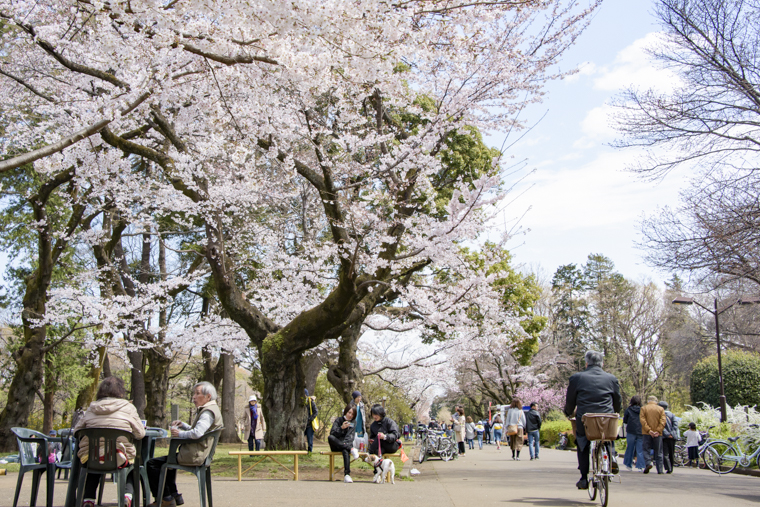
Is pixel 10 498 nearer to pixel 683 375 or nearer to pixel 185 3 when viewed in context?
pixel 185 3

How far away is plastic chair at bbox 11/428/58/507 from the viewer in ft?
19.0

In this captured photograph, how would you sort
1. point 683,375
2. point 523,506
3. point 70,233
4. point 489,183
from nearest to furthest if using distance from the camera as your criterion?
point 523,506 < point 489,183 < point 70,233 < point 683,375

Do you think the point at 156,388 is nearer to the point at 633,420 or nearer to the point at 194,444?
the point at 633,420

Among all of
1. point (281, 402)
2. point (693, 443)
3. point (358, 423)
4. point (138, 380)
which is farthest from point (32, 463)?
point (138, 380)

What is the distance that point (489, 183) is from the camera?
11320mm

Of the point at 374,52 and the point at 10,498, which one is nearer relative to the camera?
the point at 374,52

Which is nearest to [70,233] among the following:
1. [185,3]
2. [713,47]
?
[185,3]

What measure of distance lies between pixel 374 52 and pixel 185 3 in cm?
212

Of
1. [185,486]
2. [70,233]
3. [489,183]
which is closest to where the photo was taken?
[185,486]

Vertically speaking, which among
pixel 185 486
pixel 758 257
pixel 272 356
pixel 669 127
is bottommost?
pixel 185 486

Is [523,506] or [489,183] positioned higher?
[489,183]

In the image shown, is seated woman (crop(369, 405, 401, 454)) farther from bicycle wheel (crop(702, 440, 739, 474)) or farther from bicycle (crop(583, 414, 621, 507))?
bicycle wheel (crop(702, 440, 739, 474))

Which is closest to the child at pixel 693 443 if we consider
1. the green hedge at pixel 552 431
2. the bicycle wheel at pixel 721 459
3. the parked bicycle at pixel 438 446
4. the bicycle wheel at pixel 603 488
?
the bicycle wheel at pixel 721 459

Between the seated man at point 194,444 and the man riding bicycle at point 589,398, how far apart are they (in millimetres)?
3859
